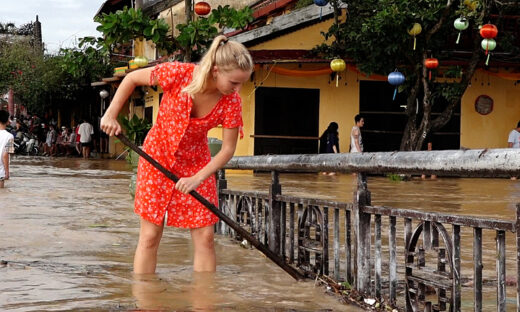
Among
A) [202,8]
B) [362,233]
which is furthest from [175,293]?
[202,8]

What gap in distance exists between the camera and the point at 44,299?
158 inches

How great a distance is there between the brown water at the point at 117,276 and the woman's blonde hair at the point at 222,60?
3.54 feet

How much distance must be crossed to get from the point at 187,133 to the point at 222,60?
0.55m

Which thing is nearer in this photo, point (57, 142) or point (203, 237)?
point (203, 237)

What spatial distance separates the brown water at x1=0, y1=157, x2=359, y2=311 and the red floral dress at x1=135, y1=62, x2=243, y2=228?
394 mm

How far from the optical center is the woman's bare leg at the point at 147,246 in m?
4.53

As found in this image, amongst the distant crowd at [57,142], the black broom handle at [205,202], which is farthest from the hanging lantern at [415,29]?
the distant crowd at [57,142]

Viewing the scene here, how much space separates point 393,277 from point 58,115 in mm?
41331

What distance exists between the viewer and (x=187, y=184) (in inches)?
163

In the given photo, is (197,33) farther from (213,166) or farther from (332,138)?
(332,138)

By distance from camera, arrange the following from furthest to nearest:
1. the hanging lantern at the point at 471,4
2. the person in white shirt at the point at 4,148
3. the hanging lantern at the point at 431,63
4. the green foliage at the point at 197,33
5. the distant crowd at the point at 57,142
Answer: the distant crowd at the point at 57,142 → the hanging lantern at the point at 431,63 → the hanging lantern at the point at 471,4 → the person in white shirt at the point at 4,148 → the green foliage at the point at 197,33

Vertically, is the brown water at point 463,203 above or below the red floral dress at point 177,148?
below

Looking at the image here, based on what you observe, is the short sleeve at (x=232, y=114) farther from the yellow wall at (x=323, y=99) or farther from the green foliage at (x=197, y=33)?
the yellow wall at (x=323, y=99)

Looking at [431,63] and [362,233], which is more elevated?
[431,63]
